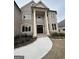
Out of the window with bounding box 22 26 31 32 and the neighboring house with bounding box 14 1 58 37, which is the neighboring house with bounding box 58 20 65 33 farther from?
the window with bounding box 22 26 31 32

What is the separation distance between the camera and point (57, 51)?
7.17ft

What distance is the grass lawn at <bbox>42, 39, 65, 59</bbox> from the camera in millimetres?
2158

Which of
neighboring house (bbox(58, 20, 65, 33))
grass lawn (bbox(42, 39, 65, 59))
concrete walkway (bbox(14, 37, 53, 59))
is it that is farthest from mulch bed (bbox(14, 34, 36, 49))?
neighboring house (bbox(58, 20, 65, 33))

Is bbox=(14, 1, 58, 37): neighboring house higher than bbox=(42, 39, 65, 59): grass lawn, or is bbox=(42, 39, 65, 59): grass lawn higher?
bbox=(14, 1, 58, 37): neighboring house

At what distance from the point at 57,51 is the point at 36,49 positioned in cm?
32

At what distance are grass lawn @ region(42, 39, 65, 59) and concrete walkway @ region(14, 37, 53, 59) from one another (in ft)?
0.18

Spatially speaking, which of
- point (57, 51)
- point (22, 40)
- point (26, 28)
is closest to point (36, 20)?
point (26, 28)

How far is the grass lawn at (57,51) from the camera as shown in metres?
2.16

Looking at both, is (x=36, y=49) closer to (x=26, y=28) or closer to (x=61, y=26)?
(x=26, y=28)
